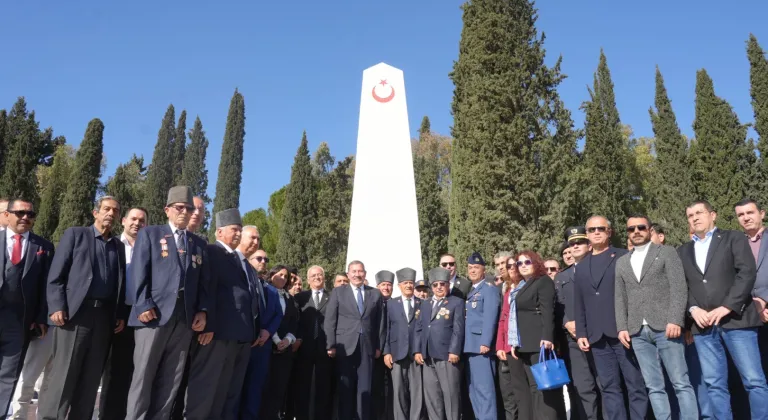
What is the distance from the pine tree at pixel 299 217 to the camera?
2234 cm

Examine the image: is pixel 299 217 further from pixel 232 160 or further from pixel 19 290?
pixel 19 290

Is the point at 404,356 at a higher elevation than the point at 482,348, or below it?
below

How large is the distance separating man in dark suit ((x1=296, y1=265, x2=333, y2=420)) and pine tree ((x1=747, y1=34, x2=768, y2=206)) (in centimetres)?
1741

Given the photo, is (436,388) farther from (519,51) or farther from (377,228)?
(519,51)

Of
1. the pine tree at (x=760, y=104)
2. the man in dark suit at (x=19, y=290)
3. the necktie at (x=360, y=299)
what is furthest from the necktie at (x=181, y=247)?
the pine tree at (x=760, y=104)

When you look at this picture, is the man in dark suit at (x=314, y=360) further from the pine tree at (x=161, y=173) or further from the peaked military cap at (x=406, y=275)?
the pine tree at (x=161, y=173)

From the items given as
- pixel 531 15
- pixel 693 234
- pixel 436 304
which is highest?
pixel 531 15

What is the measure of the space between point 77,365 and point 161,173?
110 feet

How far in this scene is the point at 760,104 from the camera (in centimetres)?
1770

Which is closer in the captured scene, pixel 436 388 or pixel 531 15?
pixel 436 388

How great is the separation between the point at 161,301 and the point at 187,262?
32cm

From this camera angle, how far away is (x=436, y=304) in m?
5.65

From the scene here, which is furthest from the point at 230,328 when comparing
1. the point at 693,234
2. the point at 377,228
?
the point at 377,228

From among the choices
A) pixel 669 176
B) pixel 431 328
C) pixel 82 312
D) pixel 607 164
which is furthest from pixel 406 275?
pixel 669 176
